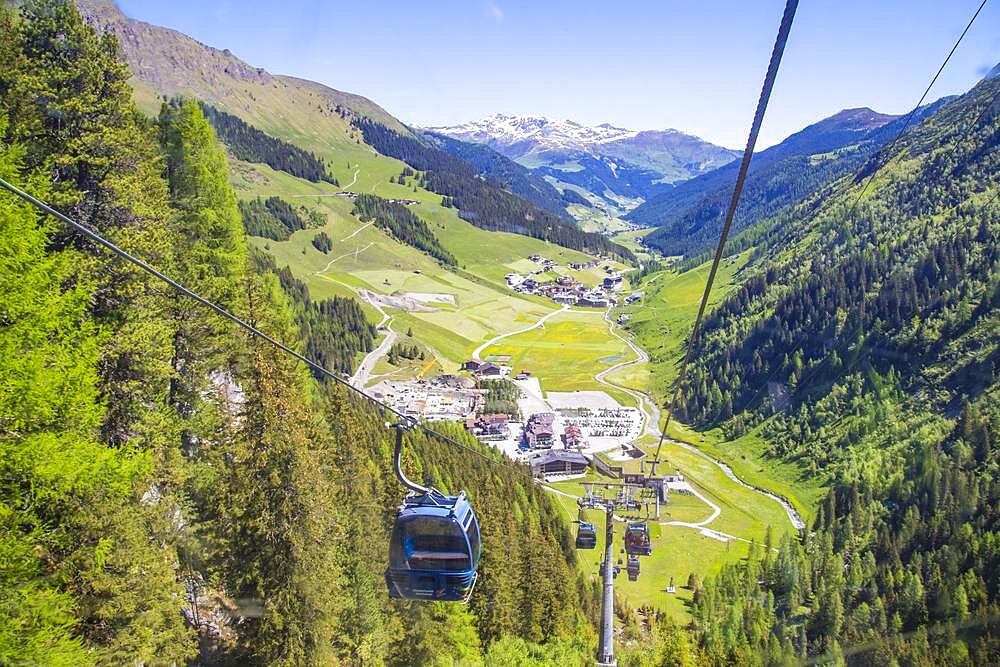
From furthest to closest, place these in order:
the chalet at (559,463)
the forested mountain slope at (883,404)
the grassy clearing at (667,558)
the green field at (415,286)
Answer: the green field at (415,286) → the chalet at (559,463) → the grassy clearing at (667,558) → the forested mountain slope at (883,404)

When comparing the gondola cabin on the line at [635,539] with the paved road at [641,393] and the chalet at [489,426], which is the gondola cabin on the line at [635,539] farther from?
the paved road at [641,393]

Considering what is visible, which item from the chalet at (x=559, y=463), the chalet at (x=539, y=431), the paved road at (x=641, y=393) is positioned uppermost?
the paved road at (x=641, y=393)

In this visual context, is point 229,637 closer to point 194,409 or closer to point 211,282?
point 194,409

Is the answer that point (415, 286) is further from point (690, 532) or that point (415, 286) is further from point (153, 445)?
point (153, 445)

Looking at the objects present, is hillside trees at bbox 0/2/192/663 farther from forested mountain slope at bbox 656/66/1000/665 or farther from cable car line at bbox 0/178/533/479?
forested mountain slope at bbox 656/66/1000/665

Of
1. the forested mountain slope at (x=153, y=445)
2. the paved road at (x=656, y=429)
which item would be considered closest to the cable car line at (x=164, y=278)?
the forested mountain slope at (x=153, y=445)

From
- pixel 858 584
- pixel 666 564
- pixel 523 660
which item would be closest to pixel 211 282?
pixel 523 660
